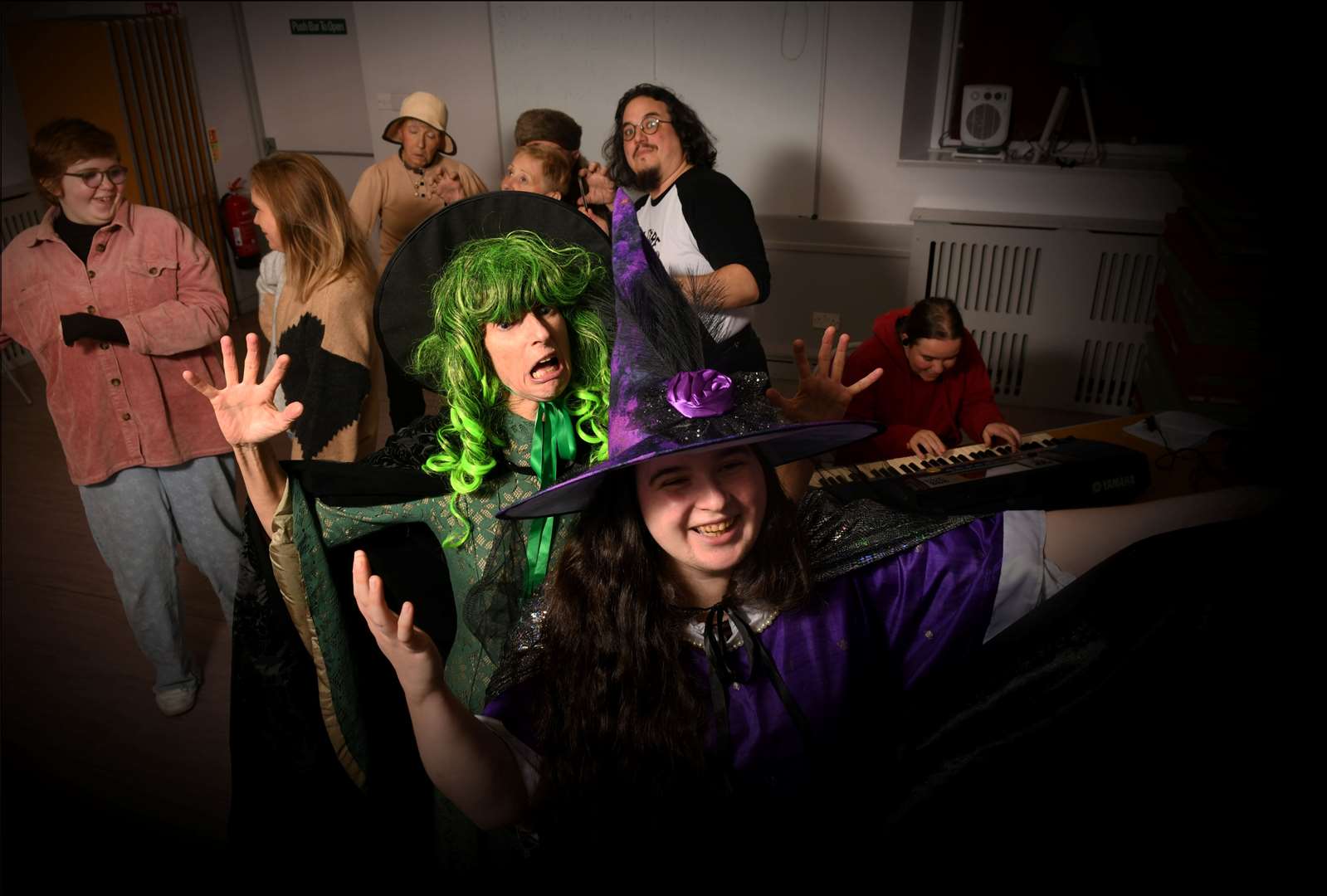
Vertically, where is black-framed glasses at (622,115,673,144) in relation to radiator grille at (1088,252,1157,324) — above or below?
above

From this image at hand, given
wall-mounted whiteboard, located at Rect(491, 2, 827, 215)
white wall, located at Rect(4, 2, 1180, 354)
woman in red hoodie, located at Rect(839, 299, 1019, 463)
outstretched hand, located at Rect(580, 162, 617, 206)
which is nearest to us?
woman in red hoodie, located at Rect(839, 299, 1019, 463)

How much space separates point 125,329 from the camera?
2.37 meters

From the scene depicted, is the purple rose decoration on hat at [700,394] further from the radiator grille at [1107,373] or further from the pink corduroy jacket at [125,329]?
the radiator grille at [1107,373]

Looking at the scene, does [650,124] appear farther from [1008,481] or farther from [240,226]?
[240,226]

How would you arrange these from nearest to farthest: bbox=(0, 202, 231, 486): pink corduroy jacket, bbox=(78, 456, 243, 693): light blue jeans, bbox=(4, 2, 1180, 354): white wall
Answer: bbox=(0, 202, 231, 486): pink corduroy jacket, bbox=(78, 456, 243, 693): light blue jeans, bbox=(4, 2, 1180, 354): white wall

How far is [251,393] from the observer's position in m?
1.64

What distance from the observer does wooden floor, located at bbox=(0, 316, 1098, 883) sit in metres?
2.34

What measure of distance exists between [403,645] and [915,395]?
2287 mm

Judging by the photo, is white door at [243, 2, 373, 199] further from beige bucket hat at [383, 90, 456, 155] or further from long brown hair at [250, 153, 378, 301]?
long brown hair at [250, 153, 378, 301]

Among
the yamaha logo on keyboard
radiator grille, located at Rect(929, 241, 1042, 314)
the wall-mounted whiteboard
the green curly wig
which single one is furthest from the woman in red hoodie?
the wall-mounted whiteboard

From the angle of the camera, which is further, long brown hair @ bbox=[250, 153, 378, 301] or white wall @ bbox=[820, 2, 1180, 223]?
white wall @ bbox=[820, 2, 1180, 223]

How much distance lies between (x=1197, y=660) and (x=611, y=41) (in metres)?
4.92

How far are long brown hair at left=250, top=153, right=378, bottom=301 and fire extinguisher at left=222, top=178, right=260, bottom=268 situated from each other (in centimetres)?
435

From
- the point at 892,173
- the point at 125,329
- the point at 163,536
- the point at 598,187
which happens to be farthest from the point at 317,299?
the point at 892,173
